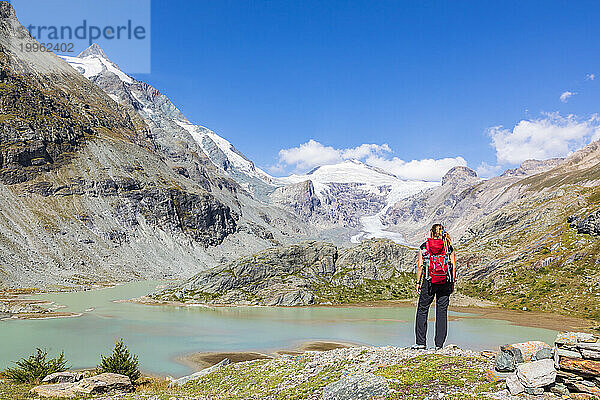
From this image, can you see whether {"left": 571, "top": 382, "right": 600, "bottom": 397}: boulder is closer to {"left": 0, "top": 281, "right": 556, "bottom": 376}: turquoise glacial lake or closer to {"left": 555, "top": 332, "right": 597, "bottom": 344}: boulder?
{"left": 555, "top": 332, "right": 597, "bottom": 344}: boulder

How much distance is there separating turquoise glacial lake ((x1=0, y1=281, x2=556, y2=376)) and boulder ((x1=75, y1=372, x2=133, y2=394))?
1280 centimetres

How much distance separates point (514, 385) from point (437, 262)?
16.0 feet

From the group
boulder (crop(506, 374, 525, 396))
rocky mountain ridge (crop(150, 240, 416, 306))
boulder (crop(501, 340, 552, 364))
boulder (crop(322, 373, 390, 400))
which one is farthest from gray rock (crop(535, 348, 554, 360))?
rocky mountain ridge (crop(150, 240, 416, 306))

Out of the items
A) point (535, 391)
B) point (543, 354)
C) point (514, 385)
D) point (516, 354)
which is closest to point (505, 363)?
point (516, 354)

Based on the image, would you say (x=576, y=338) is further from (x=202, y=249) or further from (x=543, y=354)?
(x=202, y=249)

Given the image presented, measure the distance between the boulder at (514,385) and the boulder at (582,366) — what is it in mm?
1402

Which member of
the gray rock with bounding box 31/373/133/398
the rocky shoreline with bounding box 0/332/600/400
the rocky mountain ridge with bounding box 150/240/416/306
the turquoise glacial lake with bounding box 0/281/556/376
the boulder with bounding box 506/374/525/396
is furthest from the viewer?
the rocky mountain ridge with bounding box 150/240/416/306

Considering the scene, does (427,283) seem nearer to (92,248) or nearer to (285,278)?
(285,278)

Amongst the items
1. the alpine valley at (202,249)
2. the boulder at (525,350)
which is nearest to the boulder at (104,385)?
the boulder at (525,350)

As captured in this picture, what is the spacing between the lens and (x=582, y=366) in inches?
450

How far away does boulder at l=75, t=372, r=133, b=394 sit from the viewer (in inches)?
901

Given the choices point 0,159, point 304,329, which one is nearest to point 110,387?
point 304,329

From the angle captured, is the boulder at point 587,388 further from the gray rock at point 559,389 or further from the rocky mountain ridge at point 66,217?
the rocky mountain ridge at point 66,217

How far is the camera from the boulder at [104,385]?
75.0 ft
